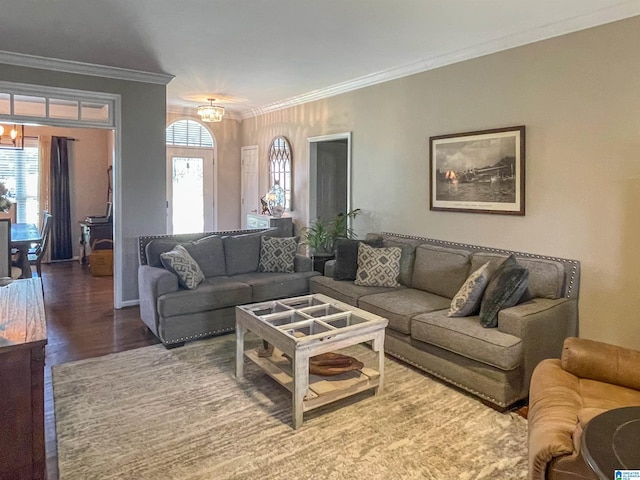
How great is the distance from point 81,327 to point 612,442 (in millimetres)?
4658

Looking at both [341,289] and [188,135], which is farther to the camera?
[188,135]

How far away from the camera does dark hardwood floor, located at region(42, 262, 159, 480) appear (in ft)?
10.7

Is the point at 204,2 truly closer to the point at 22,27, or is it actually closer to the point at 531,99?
the point at 22,27

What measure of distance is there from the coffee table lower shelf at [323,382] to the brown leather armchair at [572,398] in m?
1.07

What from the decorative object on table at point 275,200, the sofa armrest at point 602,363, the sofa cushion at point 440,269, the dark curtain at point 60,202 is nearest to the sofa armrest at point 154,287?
the sofa cushion at point 440,269

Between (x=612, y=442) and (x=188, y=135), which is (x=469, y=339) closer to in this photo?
(x=612, y=442)

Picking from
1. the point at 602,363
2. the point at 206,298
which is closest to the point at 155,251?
the point at 206,298

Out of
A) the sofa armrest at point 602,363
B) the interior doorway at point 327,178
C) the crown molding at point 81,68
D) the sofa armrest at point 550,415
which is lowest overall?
the sofa armrest at point 550,415

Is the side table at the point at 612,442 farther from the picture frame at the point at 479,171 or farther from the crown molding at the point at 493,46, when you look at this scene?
the crown molding at the point at 493,46

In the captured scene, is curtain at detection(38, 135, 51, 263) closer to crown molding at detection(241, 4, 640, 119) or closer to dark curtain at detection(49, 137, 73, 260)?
dark curtain at detection(49, 137, 73, 260)

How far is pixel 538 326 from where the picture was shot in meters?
3.06

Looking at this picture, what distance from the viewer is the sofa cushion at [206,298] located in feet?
13.1

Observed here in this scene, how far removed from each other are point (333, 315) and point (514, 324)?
1.22 metres

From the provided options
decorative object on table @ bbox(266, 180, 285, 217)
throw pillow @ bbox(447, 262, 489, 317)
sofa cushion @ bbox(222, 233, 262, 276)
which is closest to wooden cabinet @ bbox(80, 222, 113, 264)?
decorative object on table @ bbox(266, 180, 285, 217)
